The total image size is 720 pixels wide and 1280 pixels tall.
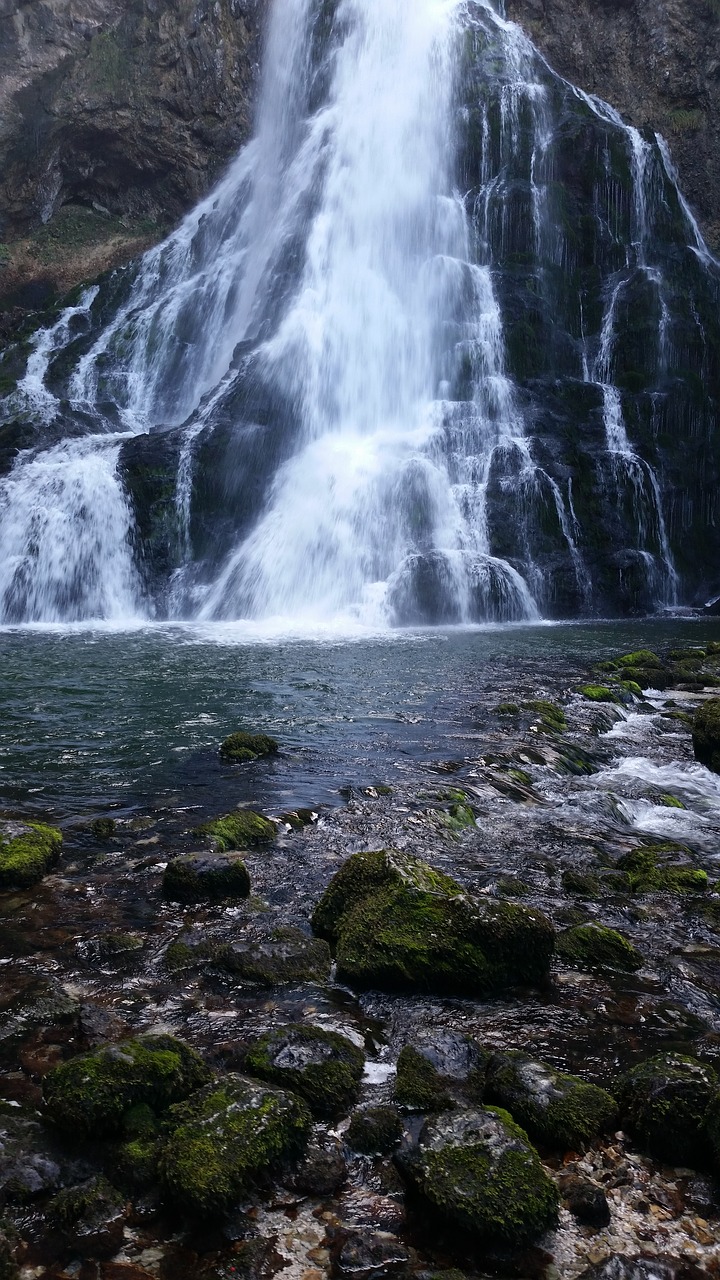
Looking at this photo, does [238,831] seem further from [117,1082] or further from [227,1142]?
[227,1142]

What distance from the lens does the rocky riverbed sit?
3.04 meters

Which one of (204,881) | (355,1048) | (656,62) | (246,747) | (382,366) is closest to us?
(355,1048)

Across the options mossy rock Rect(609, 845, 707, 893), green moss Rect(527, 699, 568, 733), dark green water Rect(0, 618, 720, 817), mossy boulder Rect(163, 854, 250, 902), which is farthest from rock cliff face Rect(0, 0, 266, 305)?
mossy rock Rect(609, 845, 707, 893)

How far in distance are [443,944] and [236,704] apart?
8.48 m

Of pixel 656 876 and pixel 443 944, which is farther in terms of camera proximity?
pixel 656 876

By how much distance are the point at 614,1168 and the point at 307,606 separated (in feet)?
74.3

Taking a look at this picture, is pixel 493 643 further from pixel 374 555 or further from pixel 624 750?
pixel 624 750

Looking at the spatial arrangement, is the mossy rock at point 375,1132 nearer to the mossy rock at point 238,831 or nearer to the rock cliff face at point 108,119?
the mossy rock at point 238,831

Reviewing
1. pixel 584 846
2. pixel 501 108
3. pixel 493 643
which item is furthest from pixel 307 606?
pixel 501 108

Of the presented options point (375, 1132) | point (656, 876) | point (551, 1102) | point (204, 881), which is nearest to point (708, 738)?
point (656, 876)

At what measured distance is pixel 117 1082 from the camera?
140 inches

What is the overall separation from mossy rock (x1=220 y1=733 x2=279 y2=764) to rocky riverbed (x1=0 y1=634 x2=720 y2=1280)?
194 cm

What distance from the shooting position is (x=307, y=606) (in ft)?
84.3

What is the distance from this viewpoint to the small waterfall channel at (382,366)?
2706 cm
